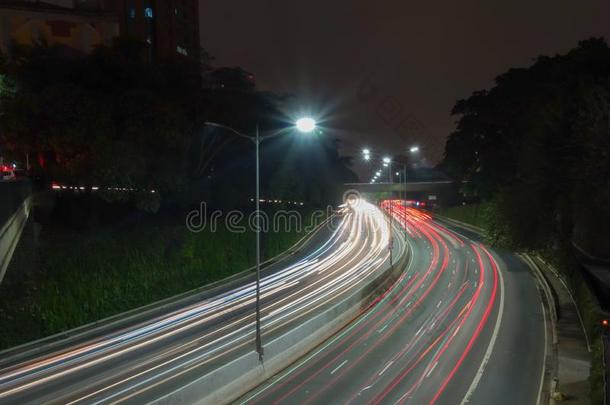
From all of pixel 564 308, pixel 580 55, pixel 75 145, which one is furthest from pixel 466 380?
pixel 580 55

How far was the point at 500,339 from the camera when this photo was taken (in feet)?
79.9

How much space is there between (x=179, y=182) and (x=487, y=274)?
24.2m

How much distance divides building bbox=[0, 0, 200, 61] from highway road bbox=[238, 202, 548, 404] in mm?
33927

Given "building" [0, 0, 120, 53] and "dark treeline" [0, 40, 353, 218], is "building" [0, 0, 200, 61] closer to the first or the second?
"building" [0, 0, 120, 53]

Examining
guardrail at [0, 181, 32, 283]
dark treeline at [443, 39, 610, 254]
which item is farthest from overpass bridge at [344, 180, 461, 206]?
guardrail at [0, 181, 32, 283]

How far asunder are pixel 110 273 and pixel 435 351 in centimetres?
1914

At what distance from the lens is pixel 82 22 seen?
61.1m

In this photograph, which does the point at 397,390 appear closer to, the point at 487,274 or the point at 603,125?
the point at 603,125

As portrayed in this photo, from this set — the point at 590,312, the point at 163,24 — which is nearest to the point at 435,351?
the point at 590,312

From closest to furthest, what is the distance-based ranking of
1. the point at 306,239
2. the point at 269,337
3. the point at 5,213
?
the point at 269,337 → the point at 5,213 → the point at 306,239

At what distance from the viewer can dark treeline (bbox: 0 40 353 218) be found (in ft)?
112

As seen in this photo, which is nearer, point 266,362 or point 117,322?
point 266,362

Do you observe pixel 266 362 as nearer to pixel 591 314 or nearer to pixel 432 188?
pixel 591 314

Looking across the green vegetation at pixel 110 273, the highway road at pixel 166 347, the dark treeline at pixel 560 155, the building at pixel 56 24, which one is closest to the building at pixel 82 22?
the building at pixel 56 24
